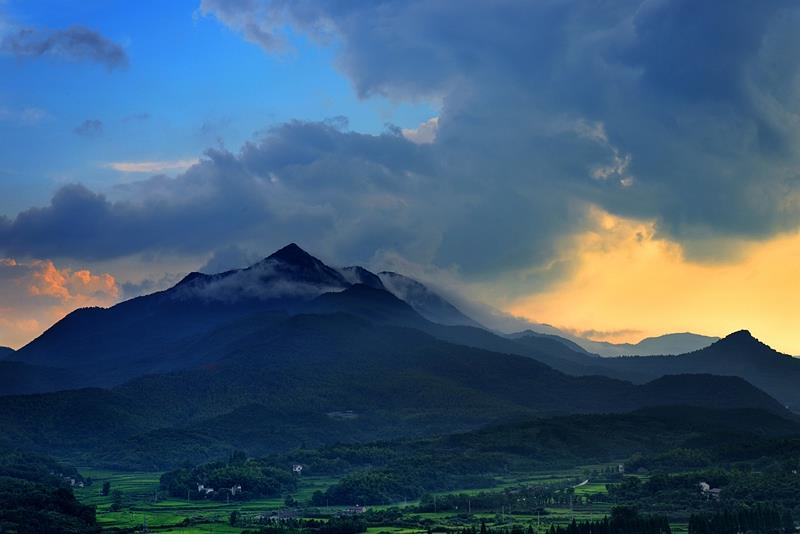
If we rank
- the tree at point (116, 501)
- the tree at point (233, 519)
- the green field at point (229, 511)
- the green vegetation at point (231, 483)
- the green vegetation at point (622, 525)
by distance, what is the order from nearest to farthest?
the green vegetation at point (622, 525) → the green field at point (229, 511) → the tree at point (233, 519) → the tree at point (116, 501) → the green vegetation at point (231, 483)

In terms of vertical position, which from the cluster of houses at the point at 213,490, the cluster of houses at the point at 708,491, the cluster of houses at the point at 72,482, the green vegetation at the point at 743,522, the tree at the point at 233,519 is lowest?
the green vegetation at the point at 743,522

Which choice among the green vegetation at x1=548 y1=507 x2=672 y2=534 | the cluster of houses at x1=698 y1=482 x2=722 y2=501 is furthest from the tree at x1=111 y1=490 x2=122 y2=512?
the cluster of houses at x1=698 y1=482 x2=722 y2=501

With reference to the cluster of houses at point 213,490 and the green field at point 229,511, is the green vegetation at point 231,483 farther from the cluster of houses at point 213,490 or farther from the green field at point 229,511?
the green field at point 229,511

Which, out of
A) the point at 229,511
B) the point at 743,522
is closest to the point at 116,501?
the point at 229,511

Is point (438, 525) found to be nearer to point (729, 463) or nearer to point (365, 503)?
point (365, 503)

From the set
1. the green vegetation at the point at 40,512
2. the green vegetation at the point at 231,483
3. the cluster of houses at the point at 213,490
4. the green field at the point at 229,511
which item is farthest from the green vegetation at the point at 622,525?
the cluster of houses at the point at 213,490

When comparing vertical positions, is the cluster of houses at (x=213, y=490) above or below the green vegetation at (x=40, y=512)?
above

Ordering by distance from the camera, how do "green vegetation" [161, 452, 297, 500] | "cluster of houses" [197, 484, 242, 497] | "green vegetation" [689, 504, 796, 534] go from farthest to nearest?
"green vegetation" [161, 452, 297, 500]
"cluster of houses" [197, 484, 242, 497]
"green vegetation" [689, 504, 796, 534]

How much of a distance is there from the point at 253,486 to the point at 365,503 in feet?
85.0

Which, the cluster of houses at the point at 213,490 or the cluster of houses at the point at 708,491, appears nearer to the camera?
the cluster of houses at the point at 708,491

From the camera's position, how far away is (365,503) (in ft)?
552

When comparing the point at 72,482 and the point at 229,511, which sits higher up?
the point at 72,482

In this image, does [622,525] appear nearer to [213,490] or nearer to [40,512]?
[40,512]

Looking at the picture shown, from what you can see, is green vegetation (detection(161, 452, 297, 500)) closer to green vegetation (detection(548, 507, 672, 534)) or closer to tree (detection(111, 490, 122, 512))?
tree (detection(111, 490, 122, 512))
